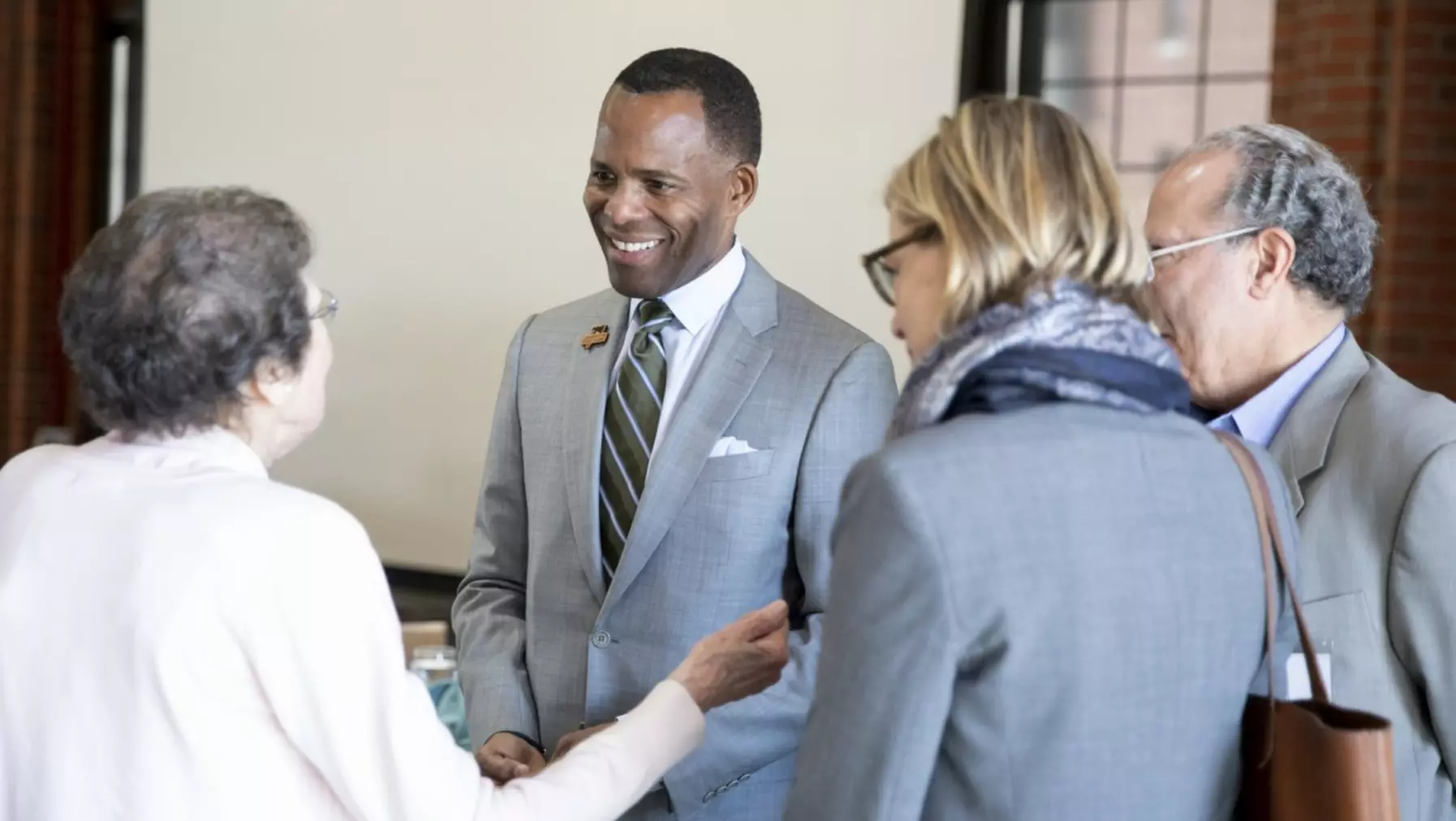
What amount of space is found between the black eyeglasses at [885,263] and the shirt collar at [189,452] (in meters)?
0.64

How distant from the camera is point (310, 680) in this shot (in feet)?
4.77

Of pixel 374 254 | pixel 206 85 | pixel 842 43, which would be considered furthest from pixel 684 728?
pixel 206 85

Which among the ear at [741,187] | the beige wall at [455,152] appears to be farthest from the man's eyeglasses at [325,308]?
the beige wall at [455,152]

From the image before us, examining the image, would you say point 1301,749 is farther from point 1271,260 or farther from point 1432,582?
point 1271,260

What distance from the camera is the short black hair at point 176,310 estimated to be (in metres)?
1.51

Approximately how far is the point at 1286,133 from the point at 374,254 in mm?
4087

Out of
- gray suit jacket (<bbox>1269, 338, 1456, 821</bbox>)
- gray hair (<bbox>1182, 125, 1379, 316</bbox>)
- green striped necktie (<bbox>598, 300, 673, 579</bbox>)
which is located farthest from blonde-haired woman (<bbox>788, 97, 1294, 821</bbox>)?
green striped necktie (<bbox>598, 300, 673, 579</bbox>)

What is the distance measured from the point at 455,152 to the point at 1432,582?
418 centimetres

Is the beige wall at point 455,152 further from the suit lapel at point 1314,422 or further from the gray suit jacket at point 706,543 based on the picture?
the suit lapel at point 1314,422

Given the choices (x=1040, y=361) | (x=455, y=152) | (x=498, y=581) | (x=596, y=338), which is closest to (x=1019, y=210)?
(x=1040, y=361)

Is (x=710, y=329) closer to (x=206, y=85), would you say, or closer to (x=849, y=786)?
(x=849, y=786)

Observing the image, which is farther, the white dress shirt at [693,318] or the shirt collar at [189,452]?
the white dress shirt at [693,318]

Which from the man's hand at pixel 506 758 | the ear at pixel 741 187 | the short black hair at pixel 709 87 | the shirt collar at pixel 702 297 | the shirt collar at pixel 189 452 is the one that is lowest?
the man's hand at pixel 506 758

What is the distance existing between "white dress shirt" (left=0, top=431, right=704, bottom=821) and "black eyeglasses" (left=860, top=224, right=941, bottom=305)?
0.56 metres
